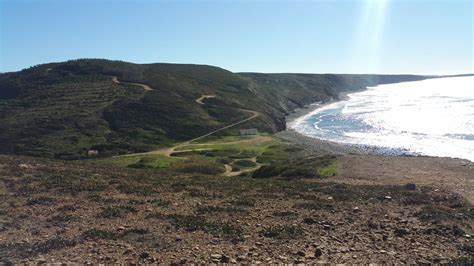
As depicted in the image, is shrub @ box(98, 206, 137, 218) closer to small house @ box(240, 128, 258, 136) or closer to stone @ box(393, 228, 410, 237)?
stone @ box(393, 228, 410, 237)

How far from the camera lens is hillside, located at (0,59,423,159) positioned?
79.8 metres

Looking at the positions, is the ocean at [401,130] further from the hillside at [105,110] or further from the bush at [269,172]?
the bush at [269,172]

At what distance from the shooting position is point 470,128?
9244cm

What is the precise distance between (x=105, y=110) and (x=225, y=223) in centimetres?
9001

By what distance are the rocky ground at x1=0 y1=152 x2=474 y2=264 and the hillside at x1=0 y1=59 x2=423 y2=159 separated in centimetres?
5366

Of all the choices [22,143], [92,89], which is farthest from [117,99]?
[22,143]

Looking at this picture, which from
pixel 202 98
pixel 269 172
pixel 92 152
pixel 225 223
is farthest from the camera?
pixel 202 98

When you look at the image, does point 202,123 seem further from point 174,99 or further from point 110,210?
point 110,210

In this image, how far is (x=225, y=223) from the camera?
1572 cm

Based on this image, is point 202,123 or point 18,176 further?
point 202,123

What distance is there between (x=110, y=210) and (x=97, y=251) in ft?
16.2

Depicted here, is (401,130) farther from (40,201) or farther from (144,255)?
(144,255)

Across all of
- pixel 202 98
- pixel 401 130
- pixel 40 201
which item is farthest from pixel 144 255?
pixel 202 98

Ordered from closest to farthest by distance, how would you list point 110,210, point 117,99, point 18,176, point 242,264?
point 242,264 < point 110,210 < point 18,176 < point 117,99
